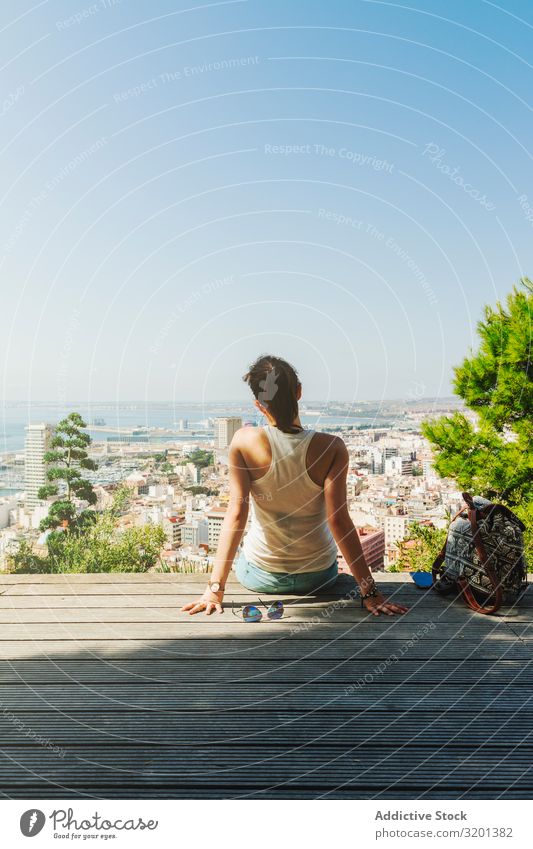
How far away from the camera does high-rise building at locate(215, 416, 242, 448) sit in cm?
353

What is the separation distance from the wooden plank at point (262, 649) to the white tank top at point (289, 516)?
45 cm

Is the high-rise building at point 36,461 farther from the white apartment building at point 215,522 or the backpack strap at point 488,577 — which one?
the backpack strap at point 488,577

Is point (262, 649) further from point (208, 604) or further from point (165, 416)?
point (165, 416)

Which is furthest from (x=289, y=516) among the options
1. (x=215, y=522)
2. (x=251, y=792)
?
(x=251, y=792)

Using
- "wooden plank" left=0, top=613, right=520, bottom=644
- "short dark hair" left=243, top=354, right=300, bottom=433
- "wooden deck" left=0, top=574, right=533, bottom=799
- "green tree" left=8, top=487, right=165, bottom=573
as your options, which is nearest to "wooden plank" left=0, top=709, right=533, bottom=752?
"wooden deck" left=0, top=574, right=533, bottom=799

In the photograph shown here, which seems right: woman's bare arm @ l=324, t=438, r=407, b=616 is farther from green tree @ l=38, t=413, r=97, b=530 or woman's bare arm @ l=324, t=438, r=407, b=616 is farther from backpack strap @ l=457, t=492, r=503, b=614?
green tree @ l=38, t=413, r=97, b=530

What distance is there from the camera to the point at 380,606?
98.0 inches

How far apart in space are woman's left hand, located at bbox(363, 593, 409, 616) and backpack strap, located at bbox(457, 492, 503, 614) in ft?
0.95

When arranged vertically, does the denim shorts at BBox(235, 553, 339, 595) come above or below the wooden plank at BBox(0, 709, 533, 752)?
above

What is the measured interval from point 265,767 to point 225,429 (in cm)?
234

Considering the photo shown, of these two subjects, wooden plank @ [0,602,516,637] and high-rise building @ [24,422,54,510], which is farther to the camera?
high-rise building @ [24,422,54,510]

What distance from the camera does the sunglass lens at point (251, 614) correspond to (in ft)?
7.94

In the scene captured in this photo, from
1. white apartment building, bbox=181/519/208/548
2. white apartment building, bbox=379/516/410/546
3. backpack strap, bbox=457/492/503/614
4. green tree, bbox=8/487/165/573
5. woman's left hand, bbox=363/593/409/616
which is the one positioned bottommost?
green tree, bbox=8/487/165/573

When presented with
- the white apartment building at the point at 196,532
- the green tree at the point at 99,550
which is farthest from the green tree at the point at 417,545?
the green tree at the point at 99,550
